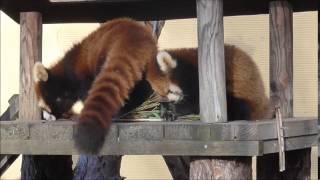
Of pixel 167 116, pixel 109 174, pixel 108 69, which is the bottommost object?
pixel 109 174

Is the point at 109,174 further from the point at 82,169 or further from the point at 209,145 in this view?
the point at 209,145

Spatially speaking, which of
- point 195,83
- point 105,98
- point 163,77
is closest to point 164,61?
point 163,77

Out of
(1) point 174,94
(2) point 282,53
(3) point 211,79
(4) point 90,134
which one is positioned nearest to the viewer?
(4) point 90,134

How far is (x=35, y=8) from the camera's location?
3518 millimetres

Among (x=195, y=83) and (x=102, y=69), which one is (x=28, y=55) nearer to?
(x=102, y=69)

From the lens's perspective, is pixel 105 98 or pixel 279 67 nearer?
pixel 105 98

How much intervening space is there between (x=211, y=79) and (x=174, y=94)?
42 cm

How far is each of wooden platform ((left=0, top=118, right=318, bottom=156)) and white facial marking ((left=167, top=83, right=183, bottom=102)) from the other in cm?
42

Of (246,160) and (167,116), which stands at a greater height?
(167,116)

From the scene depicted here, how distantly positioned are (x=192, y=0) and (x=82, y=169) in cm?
180

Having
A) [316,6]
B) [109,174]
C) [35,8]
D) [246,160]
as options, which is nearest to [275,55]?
[316,6]

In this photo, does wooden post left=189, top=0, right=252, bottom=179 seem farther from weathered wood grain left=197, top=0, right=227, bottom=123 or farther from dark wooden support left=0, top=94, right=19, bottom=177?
dark wooden support left=0, top=94, right=19, bottom=177

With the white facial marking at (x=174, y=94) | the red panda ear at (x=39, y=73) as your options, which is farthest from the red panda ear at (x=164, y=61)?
the red panda ear at (x=39, y=73)

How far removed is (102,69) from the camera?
309 centimetres
